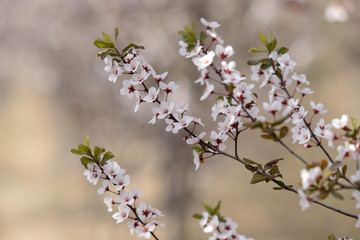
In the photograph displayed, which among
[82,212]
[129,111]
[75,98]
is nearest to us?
[129,111]

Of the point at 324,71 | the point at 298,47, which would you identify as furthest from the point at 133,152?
the point at 324,71

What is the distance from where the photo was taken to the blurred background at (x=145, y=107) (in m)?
5.04

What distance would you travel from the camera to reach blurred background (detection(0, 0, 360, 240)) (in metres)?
5.04

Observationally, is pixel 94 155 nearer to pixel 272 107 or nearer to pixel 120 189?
pixel 120 189

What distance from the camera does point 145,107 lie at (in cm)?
537

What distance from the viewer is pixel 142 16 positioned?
5227 mm

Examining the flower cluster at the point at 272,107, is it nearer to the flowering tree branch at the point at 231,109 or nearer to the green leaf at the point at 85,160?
the flowering tree branch at the point at 231,109

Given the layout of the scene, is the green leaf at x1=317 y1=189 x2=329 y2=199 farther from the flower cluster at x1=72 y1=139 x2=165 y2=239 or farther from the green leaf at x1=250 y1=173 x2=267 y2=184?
the flower cluster at x1=72 y1=139 x2=165 y2=239

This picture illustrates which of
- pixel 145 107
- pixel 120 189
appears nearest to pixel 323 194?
pixel 120 189

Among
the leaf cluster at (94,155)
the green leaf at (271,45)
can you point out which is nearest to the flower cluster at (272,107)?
the green leaf at (271,45)

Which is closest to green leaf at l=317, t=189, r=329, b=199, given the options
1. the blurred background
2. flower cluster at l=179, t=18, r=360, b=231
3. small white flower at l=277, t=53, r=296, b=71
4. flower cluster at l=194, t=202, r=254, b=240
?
flower cluster at l=179, t=18, r=360, b=231

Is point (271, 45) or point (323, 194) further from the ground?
point (271, 45)

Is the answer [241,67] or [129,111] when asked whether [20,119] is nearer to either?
[129,111]

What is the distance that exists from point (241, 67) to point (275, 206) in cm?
396
